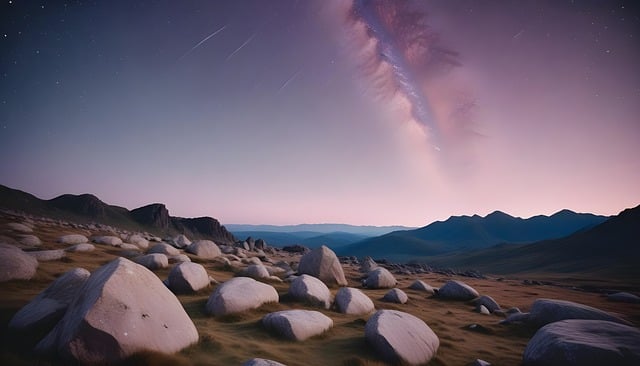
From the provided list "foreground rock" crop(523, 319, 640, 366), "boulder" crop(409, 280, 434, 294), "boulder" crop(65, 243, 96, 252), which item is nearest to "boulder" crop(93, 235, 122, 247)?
"boulder" crop(65, 243, 96, 252)

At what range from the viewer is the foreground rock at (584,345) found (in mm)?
5574

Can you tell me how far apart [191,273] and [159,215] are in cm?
10554

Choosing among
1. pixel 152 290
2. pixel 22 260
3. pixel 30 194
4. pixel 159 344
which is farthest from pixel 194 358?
pixel 30 194

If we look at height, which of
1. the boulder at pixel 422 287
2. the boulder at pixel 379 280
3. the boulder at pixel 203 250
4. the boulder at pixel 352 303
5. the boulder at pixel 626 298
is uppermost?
the boulder at pixel 203 250

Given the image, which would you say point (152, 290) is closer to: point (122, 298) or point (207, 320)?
point (122, 298)

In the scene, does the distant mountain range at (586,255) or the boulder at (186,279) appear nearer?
the boulder at (186,279)

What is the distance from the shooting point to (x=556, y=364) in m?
5.98

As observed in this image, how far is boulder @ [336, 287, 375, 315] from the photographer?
35.6 ft

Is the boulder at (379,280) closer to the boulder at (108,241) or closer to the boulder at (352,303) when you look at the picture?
the boulder at (352,303)

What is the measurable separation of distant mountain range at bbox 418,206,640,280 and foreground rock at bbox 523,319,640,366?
5216 centimetres

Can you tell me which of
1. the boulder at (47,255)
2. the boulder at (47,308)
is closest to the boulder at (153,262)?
the boulder at (47,255)

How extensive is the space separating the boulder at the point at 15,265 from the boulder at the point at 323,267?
13017mm

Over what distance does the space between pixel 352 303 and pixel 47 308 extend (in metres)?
8.66

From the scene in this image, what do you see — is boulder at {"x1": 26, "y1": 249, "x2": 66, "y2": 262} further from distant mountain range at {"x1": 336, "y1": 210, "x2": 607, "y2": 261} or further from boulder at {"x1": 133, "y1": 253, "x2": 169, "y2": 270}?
distant mountain range at {"x1": 336, "y1": 210, "x2": 607, "y2": 261}
